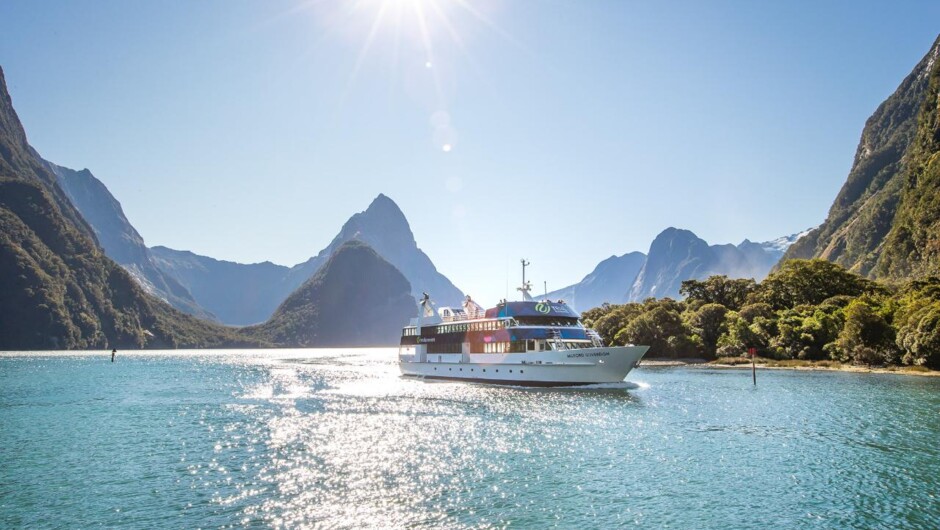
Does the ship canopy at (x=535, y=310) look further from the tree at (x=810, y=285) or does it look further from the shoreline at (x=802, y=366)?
the tree at (x=810, y=285)

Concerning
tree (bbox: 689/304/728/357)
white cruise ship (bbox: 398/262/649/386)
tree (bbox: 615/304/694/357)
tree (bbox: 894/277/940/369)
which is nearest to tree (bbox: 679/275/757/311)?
tree (bbox: 689/304/728/357)

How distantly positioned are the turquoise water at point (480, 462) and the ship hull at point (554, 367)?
4.26 m

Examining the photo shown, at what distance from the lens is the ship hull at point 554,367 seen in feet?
194

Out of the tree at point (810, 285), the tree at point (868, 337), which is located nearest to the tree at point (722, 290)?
the tree at point (810, 285)

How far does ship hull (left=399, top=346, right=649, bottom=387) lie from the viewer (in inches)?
2331

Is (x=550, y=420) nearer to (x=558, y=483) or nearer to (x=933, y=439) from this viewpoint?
(x=558, y=483)

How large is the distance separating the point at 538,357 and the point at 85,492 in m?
46.6

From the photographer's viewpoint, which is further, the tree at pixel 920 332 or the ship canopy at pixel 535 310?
the tree at pixel 920 332

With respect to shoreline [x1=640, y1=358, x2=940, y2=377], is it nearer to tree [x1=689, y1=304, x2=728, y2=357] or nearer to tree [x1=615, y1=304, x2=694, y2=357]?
tree [x1=615, y1=304, x2=694, y2=357]

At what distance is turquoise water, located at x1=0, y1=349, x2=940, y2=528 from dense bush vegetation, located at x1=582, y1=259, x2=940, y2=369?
116ft

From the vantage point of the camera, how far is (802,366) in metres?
98.4

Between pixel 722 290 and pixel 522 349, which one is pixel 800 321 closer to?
pixel 722 290

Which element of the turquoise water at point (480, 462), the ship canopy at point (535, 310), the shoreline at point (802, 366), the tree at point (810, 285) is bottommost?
the turquoise water at point (480, 462)

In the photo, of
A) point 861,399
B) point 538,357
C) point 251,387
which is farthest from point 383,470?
point 251,387
